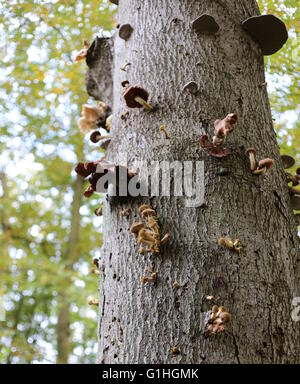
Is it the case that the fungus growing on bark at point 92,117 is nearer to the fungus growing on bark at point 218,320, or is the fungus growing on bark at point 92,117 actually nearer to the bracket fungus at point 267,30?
the bracket fungus at point 267,30

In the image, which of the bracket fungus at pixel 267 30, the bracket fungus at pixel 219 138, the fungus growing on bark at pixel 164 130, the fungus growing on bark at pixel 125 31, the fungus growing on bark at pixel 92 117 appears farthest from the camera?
the fungus growing on bark at pixel 92 117

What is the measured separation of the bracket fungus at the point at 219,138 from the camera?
6.41 feet

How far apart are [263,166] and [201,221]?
0.41 meters

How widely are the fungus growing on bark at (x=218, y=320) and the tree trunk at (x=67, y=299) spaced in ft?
22.4

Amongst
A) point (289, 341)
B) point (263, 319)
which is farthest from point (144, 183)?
point (289, 341)

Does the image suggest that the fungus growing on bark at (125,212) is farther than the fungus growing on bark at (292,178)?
No

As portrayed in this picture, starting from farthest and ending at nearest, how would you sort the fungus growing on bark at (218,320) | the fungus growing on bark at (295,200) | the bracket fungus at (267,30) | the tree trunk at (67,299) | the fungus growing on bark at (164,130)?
the tree trunk at (67,299)
the bracket fungus at (267,30)
the fungus growing on bark at (295,200)
the fungus growing on bark at (164,130)
the fungus growing on bark at (218,320)

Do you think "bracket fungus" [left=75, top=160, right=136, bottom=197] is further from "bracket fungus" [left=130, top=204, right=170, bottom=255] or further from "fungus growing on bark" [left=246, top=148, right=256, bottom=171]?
"fungus growing on bark" [left=246, top=148, right=256, bottom=171]

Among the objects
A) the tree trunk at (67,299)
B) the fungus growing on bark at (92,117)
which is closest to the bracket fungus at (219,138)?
the fungus growing on bark at (92,117)

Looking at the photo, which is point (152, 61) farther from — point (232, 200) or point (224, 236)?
point (224, 236)

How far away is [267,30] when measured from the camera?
2.54 metres

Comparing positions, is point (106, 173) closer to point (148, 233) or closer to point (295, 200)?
point (148, 233)

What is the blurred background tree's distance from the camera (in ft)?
15.4

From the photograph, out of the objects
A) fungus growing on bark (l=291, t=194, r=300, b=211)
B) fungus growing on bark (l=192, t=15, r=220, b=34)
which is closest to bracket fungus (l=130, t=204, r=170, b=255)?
fungus growing on bark (l=291, t=194, r=300, b=211)
